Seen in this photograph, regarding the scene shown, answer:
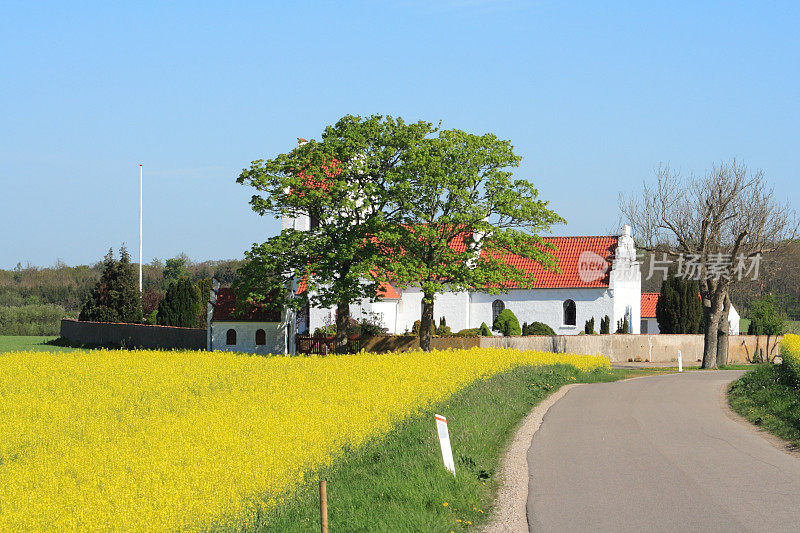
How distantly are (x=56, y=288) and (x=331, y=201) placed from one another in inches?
3160

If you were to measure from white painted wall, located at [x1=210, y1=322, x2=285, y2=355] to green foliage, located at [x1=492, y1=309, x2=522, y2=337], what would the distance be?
18557 millimetres

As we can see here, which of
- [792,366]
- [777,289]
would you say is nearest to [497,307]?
[792,366]

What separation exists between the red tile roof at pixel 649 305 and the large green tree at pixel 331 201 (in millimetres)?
39591

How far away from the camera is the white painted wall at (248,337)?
139 feet

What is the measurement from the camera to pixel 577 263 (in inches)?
2365

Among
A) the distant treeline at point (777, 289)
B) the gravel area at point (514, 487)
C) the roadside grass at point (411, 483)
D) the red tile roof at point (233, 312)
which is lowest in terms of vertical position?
the gravel area at point (514, 487)

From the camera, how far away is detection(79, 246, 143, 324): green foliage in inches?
2442

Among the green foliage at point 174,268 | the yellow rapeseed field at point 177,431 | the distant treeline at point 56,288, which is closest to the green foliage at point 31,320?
the distant treeline at point 56,288

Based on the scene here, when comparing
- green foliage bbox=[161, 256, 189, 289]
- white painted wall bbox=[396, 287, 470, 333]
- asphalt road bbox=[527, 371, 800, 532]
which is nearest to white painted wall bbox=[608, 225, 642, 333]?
white painted wall bbox=[396, 287, 470, 333]

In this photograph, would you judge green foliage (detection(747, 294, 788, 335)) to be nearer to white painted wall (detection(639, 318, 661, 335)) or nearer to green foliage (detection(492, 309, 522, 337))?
white painted wall (detection(639, 318, 661, 335))

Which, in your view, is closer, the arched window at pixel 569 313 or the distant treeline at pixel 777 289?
the arched window at pixel 569 313

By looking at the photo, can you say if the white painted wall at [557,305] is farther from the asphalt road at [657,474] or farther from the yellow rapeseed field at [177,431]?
the asphalt road at [657,474]

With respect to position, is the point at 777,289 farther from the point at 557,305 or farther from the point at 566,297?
the point at 557,305

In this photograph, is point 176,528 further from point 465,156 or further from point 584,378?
point 465,156
